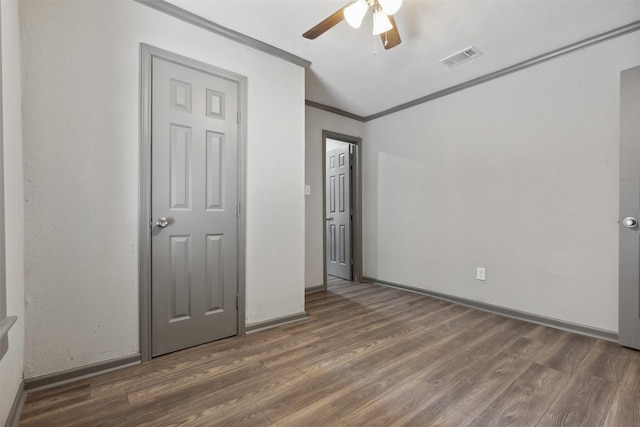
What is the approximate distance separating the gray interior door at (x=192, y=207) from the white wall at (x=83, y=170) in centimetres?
15

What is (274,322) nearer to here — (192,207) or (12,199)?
(192,207)

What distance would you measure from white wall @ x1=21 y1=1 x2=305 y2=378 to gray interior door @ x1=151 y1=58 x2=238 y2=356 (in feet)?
0.49

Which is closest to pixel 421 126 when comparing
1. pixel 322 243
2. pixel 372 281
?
pixel 322 243

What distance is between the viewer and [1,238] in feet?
3.85

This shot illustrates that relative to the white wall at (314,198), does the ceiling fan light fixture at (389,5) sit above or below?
above

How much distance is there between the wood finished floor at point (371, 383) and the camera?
1472 millimetres

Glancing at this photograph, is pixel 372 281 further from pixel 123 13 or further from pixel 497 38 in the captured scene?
pixel 123 13

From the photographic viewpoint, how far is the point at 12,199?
1415mm

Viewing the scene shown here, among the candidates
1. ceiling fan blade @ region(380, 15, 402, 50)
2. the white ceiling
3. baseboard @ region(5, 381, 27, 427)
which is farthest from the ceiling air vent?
→ baseboard @ region(5, 381, 27, 427)

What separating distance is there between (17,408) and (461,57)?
4.04 m

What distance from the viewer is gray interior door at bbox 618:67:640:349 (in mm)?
2176

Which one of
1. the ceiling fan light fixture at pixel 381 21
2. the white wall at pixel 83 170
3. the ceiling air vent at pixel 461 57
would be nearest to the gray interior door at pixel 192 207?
the white wall at pixel 83 170

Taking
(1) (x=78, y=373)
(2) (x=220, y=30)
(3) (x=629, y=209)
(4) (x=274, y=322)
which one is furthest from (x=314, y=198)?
(3) (x=629, y=209)

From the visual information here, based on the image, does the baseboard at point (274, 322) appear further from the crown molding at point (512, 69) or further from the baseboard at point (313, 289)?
the crown molding at point (512, 69)
